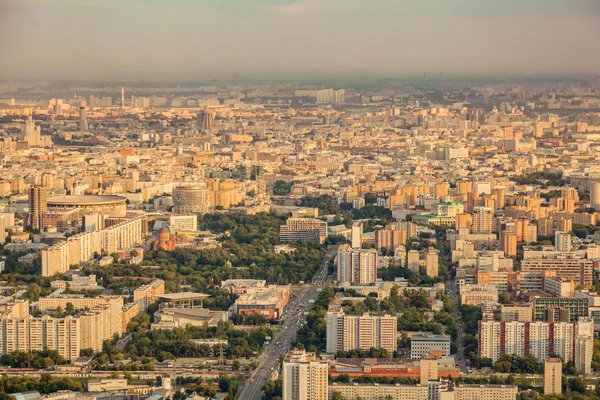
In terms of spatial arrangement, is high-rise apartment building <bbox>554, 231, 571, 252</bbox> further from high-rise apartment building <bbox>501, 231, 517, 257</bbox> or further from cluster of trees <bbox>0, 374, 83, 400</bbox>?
cluster of trees <bbox>0, 374, 83, 400</bbox>

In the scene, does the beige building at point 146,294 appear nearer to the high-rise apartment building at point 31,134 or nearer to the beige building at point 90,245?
the beige building at point 90,245

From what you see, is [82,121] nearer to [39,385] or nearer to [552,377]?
[39,385]

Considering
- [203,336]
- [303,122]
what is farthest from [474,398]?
[303,122]

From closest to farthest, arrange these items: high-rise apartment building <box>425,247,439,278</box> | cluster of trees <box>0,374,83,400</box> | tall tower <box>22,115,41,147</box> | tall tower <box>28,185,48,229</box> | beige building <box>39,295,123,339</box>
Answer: cluster of trees <box>0,374,83,400</box>
beige building <box>39,295,123,339</box>
high-rise apartment building <box>425,247,439,278</box>
tall tower <box>28,185,48,229</box>
tall tower <box>22,115,41,147</box>

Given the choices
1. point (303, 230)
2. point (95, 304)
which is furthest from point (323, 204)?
point (95, 304)

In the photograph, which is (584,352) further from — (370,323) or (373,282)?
(373,282)

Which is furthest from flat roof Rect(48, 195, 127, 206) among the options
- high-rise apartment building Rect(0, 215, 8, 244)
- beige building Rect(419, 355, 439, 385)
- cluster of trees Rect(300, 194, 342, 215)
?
beige building Rect(419, 355, 439, 385)

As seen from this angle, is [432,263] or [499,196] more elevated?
[499,196]
